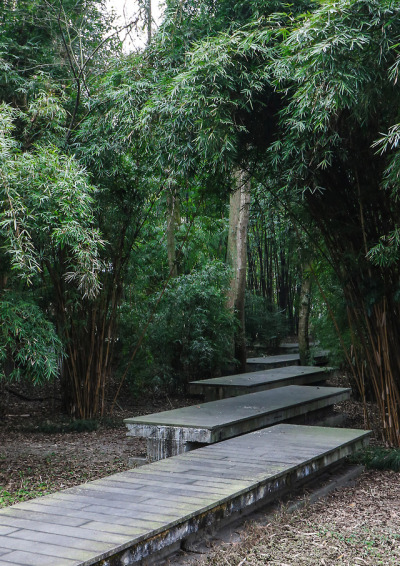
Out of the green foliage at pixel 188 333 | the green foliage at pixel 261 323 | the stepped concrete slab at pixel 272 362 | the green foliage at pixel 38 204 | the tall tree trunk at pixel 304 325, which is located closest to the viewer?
the green foliage at pixel 38 204

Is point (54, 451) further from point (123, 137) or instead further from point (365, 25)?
point (365, 25)

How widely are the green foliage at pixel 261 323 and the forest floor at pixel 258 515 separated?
5134 millimetres

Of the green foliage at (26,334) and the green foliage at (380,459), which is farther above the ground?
the green foliage at (26,334)

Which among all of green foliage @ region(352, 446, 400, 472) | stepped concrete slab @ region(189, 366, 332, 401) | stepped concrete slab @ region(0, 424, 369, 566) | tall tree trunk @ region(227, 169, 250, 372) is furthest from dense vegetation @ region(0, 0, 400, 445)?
stepped concrete slab @ region(0, 424, 369, 566)

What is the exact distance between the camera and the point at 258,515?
2.88 meters

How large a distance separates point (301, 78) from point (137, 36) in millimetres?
2900

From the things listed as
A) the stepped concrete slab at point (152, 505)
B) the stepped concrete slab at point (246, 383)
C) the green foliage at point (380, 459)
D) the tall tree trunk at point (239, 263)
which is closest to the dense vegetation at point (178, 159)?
the green foliage at point (380, 459)

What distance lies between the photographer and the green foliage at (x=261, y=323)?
39.1ft

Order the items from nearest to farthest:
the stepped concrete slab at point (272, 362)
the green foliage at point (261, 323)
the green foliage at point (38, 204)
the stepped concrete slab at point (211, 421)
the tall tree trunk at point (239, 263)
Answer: the green foliage at point (38, 204) < the stepped concrete slab at point (211, 421) < the tall tree trunk at point (239, 263) < the stepped concrete slab at point (272, 362) < the green foliage at point (261, 323)

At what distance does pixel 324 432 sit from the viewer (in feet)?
12.7

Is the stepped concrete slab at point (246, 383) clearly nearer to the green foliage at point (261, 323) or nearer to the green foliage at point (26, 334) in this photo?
the green foliage at point (26, 334)

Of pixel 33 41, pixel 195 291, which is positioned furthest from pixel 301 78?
pixel 195 291

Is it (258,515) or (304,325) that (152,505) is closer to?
(258,515)

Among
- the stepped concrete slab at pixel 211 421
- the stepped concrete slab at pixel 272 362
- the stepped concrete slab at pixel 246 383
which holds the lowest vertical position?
the stepped concrete slab at pixel 211 421
